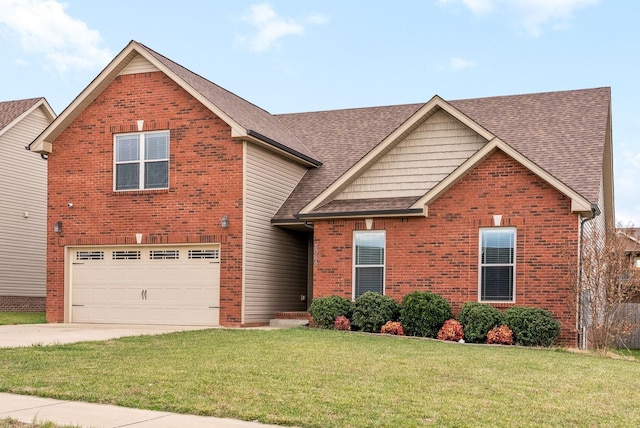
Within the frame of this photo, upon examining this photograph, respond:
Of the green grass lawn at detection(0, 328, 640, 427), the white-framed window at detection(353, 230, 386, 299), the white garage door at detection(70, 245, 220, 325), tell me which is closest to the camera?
the green grass lawn at detection(0, 328, 640, 427)

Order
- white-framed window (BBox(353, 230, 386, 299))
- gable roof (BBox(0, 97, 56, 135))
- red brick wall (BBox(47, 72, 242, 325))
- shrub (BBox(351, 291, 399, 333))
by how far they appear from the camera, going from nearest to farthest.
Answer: shrub (BBox(351, 291, 399, 333)), white-framed window (BBox(353, 230, 386, 299)), red brick wall (BBox(47, 72, 242, 325)), gable roof (BBox(0, 97, 56, 135))

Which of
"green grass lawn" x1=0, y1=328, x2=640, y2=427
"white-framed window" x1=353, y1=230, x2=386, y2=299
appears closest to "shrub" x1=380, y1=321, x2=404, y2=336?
"white-framed window" x1=353, y1=230, x2=386, y2=299

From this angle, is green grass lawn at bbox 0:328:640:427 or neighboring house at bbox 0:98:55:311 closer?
green grass lawn at bbox 0:328:640:427

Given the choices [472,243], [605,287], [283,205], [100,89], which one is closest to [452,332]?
[472,243]

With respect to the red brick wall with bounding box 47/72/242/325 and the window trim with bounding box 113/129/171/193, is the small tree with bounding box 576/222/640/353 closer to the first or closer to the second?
the red brick wall with bounding box 47/72/242/325

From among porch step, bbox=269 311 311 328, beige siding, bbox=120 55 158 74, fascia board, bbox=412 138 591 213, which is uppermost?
beige siding, bbox=120 55 158 74

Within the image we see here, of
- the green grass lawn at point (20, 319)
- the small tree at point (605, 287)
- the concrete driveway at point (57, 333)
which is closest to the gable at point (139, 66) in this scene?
the concrete driveway at point (57, 333)

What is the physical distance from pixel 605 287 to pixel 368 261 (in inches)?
237

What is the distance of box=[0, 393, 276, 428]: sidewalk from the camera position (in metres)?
7.70

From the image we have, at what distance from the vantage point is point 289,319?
858 inches

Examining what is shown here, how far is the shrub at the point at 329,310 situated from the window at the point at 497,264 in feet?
11.5

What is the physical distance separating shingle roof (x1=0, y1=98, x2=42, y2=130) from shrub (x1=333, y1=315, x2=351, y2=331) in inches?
679

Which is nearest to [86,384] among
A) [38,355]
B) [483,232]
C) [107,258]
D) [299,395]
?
[299,395]

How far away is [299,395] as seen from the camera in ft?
29.8
